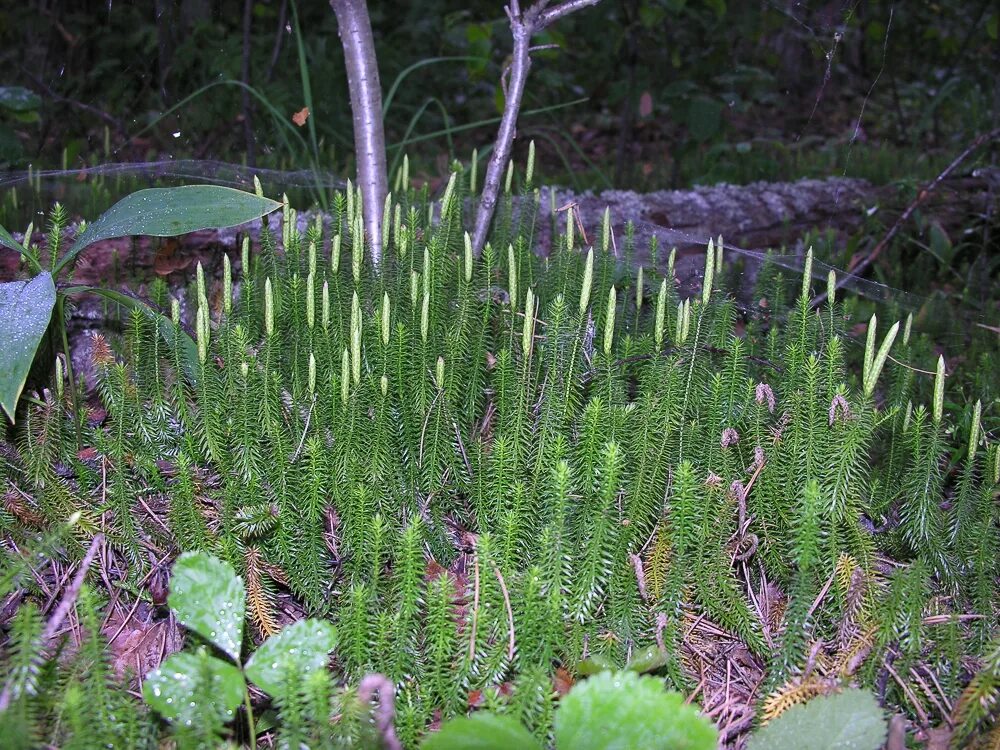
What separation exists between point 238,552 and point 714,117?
4520 millimetres

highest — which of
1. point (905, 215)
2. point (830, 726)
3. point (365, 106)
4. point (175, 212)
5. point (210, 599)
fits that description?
point (365, 106)

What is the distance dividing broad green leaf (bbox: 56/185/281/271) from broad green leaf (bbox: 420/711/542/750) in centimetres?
118

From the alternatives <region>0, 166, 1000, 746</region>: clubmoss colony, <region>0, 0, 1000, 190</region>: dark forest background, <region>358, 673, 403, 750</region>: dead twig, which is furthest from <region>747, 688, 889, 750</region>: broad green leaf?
<region>0, 0, 1000, 190</region>: dark forest background

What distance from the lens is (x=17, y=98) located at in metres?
4.59

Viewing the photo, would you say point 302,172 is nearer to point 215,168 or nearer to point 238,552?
point 215,168

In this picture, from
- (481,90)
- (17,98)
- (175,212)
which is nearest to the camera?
(175,212)

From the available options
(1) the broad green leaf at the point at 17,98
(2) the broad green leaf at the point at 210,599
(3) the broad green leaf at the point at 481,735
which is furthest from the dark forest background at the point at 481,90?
(3) the broad green leaf at the point at 481,735

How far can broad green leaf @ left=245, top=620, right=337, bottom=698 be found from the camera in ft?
4.68

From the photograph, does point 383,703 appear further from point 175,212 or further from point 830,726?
point 175,212

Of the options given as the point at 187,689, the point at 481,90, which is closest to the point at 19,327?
the point at 187,689

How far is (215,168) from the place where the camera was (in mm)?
3092

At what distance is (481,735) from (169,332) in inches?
47.6

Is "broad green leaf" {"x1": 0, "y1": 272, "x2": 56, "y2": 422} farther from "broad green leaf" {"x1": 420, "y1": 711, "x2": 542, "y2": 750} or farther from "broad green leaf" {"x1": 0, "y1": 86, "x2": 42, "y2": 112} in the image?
"broad green leaf" {"x1": 0, "y1": 86, "x2": 42, "y2": 112}

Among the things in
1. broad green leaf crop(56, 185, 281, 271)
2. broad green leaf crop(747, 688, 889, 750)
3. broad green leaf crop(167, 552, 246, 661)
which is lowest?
broad green leaf crop(747, 688, 889, 750)
